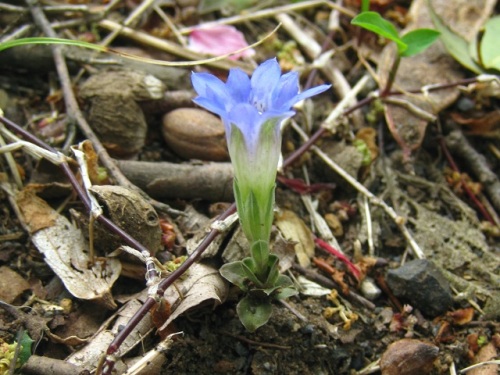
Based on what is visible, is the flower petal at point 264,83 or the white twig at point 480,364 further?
the white twig at point 480,364

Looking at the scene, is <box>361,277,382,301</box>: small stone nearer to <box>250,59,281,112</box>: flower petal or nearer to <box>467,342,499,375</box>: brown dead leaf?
<box>467,342,499,375</box>: brown dead leaf

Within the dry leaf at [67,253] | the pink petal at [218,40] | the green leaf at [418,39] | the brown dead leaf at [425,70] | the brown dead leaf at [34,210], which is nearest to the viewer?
the dry leaf at [67,253]

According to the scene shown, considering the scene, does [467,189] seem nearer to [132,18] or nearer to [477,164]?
[477,164]

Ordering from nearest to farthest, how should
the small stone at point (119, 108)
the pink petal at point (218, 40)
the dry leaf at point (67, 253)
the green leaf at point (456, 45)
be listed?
the dry leaf at point (67, 253), the small stone at point (119, 108), the green leaf at point (456, 45), the pink petal at point (218, 40)

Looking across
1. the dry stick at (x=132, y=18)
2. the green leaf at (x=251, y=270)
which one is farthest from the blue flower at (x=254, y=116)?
the dry stick at (x=132, y=18)

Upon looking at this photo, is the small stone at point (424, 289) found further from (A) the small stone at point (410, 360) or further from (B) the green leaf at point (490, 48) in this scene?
(B) the green leaf at point (490, 48)

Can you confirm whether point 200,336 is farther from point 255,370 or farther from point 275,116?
point 275,116

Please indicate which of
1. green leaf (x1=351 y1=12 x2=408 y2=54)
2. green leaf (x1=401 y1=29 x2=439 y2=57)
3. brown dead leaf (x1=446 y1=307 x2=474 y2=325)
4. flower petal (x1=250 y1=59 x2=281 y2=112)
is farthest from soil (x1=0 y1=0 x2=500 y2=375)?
flower petal (x1=250 y1=59 x2=281 y2=112)
